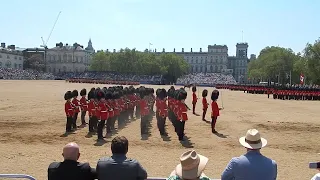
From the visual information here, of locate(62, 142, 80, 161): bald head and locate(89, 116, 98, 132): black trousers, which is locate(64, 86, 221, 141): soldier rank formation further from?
locate(62, 142, 80, 161): bald head

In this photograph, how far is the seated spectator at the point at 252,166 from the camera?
449cm

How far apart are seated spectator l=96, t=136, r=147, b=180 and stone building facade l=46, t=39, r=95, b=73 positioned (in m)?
150

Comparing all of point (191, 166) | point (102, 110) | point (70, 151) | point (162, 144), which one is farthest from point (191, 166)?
point (102, 110)

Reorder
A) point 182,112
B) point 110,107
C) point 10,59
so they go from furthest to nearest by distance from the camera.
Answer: point 10,59 → point 110,107 → point 182,112

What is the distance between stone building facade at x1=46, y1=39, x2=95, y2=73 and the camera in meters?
151

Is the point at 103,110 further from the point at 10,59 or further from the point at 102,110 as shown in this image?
the point at 10,59

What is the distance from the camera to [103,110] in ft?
44.1

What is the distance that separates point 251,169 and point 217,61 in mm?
166606

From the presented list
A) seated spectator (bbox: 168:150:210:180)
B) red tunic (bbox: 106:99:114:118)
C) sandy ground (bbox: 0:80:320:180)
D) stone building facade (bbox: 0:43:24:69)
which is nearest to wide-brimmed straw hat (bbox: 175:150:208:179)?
seated spectator (bbox: 168:150:210:180)

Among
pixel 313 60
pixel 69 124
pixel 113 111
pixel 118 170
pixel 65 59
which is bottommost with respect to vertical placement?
pixel 69 124

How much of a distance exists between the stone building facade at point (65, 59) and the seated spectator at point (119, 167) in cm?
14993

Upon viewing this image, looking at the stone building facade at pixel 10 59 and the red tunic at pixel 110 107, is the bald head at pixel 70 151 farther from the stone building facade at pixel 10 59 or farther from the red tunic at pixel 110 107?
the stone building facade at pixel 10 59

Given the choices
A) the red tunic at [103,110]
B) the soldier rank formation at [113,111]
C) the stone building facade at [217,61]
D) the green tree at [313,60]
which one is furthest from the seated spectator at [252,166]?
the stone building facade at [217,61]

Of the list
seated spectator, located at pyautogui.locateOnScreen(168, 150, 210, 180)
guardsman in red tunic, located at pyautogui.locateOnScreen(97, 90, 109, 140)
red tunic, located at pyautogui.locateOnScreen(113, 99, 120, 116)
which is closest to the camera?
seated spectator, located at pyautogui.locateOnScreen(168, 150, 210, 180)
